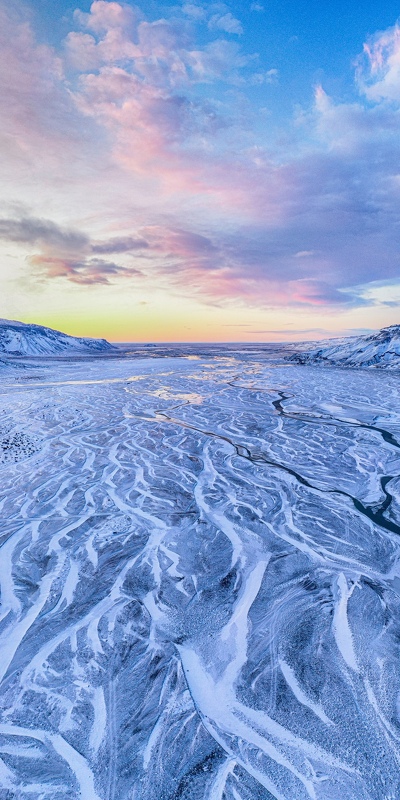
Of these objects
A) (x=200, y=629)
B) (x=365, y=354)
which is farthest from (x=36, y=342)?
(x=200, y=629)

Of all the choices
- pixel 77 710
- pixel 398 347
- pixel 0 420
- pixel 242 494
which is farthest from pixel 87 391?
pixel 398 347

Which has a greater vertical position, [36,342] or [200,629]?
[36,342]

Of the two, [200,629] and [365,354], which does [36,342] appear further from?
[200,629]

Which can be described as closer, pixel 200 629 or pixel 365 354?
pixel 200 629

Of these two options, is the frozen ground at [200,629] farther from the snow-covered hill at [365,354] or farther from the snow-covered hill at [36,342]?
the snow-covered hill at [36,342]

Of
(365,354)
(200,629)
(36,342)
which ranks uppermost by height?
(36,342)

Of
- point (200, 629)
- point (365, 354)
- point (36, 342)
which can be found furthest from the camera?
point (36, 342)

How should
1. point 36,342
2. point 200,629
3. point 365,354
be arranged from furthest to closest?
1. point 36,342
2. point 365,354
3. point 200,629

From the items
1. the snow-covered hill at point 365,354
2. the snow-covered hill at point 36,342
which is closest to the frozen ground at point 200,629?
the snow-covered hill at point 365,354
